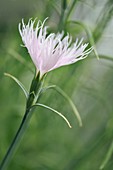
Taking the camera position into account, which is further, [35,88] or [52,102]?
[52,102]

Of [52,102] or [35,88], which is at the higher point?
[35,88]

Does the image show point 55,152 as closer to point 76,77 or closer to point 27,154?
point 27,154

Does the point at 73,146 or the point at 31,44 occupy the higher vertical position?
the point at 31,44

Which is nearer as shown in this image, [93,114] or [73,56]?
[73,56]

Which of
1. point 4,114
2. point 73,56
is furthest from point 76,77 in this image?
point 73,56

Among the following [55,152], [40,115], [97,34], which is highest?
[97,34]

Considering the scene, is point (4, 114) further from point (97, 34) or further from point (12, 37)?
point (97, 34)

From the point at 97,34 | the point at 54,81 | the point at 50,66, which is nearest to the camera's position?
the point at 50,66

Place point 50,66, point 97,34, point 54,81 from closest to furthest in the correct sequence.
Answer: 1. point 50,66
2. point 97,34
3. point 54,81

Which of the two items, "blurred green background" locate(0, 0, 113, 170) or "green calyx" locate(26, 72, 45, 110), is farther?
"blurred green background" locate(0, 0, 113, 170)

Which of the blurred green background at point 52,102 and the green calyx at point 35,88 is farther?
the blurred green background at point 52,102
